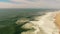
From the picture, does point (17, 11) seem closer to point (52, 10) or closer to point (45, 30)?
point (52, 10)

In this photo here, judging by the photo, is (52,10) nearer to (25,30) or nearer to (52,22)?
(52,22)

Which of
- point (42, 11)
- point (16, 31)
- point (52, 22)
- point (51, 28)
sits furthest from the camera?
point (42, 11)

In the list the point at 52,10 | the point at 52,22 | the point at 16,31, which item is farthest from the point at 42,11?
the point at 16,31

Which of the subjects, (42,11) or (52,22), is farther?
(42,11)

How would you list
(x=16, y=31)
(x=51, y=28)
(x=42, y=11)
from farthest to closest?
(x=42, y=11) → (x=51, y=28) → (x=16, y=31)

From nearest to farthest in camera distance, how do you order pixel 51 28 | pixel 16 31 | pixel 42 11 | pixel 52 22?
pixel 16 31
pixel 51 28
pixel 52 22
pixel 42 11

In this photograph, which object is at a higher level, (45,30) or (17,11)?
(17,11)

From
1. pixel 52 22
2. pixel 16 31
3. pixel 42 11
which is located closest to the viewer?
pixel 16 31

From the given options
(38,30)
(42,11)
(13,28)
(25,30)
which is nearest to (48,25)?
(38,30)

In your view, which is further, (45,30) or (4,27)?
(4,27)
